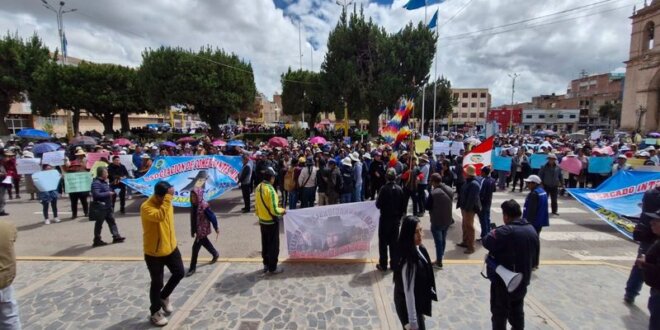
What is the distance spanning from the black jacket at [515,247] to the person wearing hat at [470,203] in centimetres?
311

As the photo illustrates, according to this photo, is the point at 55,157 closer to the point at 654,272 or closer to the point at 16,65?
the point at 654,272

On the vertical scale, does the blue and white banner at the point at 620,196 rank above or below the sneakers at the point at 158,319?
above

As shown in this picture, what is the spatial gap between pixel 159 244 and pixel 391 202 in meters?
3.43

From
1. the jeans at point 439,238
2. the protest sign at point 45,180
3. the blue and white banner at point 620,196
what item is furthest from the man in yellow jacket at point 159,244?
the blue and white banner at point 620,196

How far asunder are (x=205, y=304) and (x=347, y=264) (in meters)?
2.52

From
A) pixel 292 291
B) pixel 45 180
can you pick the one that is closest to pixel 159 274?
pixel 292 291

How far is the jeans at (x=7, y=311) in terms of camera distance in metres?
3.04

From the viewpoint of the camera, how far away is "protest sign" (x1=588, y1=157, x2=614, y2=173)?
1205 cm

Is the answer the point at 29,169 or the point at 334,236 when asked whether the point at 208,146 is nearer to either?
the point at 29,169

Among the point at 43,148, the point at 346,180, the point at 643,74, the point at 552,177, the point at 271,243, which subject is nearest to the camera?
the point at 271,243

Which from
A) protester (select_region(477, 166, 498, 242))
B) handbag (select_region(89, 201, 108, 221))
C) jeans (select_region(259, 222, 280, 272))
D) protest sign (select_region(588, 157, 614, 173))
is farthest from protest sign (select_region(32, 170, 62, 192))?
protest sign (select_region(588, 157, 614, 173))

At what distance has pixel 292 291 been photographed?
4887 millimetres

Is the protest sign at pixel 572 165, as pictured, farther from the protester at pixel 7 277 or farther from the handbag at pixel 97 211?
the protester at pixel 7 277

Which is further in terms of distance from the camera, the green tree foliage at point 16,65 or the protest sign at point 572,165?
the green tree foliage at point 16,65
